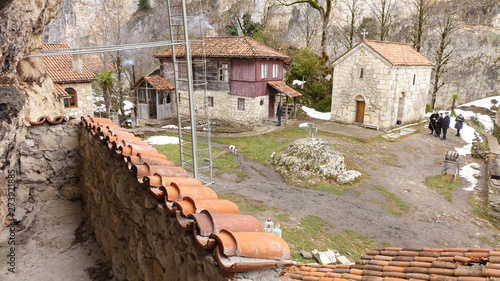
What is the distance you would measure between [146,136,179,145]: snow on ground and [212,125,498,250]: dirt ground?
4.43 meters

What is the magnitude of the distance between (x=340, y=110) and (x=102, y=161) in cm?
1909

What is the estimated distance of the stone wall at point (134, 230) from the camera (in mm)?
2268

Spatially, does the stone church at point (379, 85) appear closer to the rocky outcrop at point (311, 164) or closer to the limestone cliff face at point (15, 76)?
the rocky outcrop at point (311, 164)

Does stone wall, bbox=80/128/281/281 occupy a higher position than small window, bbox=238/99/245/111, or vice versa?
stone wall, bbox=80/128/281/281

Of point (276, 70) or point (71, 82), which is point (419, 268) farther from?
point (71, 82)

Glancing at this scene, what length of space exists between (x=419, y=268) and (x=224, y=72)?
1948 centimetres

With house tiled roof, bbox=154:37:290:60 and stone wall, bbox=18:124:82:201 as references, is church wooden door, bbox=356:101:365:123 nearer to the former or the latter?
house tiled roof, bbox=154:37:290:60

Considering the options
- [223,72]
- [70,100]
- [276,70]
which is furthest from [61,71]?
[276,70]

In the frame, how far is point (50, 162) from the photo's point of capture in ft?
19.0

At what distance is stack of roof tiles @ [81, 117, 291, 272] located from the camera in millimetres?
1979

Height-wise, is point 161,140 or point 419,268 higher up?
point 419,268

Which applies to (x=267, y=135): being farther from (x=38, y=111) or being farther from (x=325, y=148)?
(x=38, y=111)

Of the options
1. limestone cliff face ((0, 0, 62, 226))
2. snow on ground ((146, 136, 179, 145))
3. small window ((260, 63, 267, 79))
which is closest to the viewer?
limestone cliff face ((0, 0, 62, 226))

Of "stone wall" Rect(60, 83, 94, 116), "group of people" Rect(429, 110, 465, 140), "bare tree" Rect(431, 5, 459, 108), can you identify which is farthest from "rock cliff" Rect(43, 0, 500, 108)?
"stone wall" Rect(60, 83, 94, 116)
